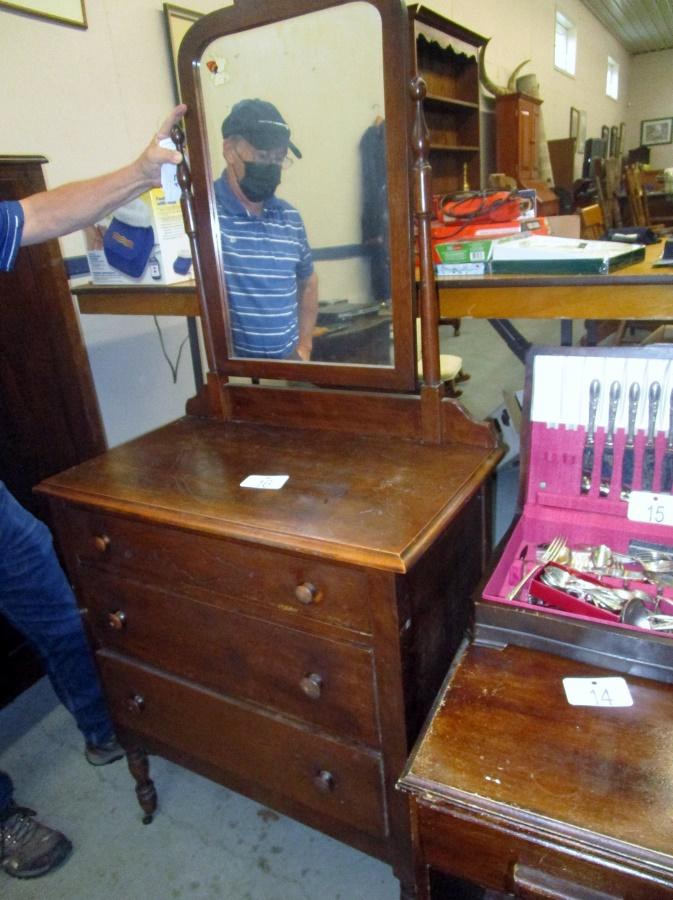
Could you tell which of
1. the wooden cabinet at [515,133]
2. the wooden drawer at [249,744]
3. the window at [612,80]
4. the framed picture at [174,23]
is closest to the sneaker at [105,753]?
the wooden drawer at [249,744]

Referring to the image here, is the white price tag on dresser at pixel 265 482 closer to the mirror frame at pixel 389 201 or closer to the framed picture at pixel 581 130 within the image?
the mirror frame at pixel 389 201

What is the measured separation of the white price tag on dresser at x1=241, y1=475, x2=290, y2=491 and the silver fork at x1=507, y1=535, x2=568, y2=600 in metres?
0.41

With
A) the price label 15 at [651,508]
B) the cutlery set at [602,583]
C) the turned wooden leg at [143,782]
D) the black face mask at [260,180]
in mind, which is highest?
the black face mask at [260,180]

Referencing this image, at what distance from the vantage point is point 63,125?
78.4 inches

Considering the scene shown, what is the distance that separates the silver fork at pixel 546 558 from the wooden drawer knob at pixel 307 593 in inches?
11.2

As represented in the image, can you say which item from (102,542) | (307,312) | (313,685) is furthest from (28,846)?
(307,312)

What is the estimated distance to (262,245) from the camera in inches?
47.7

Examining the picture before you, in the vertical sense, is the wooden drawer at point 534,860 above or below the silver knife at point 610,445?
below

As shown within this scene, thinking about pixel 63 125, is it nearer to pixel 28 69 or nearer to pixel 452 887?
pixel 28 69

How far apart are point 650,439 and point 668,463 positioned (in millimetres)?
45

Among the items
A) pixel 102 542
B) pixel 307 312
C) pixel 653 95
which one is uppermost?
pixel 653 95

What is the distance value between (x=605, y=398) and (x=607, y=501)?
168 millimetres

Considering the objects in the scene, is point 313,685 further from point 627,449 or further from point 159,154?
point 159,154

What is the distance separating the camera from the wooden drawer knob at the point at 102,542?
111 centimetres
